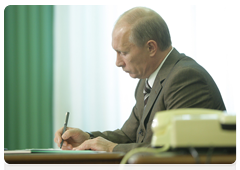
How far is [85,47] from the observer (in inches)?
116

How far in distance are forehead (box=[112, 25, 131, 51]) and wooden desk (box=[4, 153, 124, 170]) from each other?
969 mm

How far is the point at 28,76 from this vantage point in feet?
9.58

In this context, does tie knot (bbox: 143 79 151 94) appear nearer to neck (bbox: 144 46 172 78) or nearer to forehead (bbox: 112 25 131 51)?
neck (bbox: 144 46 172 78)

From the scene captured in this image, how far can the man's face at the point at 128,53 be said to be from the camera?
71.2 inches

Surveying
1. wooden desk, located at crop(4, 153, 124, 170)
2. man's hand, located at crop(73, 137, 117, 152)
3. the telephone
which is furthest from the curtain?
the telephone

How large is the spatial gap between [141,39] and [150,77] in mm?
272

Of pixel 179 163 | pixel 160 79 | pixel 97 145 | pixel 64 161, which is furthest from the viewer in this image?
pixel 160 79

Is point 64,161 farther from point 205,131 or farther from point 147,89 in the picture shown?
point 147,89

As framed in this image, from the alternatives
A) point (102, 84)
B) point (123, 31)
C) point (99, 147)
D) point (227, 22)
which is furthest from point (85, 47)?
point (99, 147)

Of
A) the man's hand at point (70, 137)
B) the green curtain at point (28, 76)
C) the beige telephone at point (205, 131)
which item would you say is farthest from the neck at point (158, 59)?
the green curtain at point (28, 76)

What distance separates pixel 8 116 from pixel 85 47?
3.26 feet

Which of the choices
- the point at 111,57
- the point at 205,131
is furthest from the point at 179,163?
the point at 111,57

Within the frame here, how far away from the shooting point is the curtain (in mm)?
2879

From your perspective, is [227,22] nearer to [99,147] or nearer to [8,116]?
[99,147]
